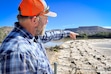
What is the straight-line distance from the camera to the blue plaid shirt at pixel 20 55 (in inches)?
87.1

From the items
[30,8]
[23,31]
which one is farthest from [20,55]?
[30,8]

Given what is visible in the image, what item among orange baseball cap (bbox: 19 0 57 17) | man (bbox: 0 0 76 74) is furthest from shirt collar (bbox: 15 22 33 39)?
orange baseball cap (bbox: 19 0 57 17)

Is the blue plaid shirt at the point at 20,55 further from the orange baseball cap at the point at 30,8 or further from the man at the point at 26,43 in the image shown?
the orange baseball cap at the point at 30,8

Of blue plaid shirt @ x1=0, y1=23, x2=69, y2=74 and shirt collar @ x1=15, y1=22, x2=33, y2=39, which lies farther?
shirt collar @ x1=15, y1=22, x2=33, y2=39

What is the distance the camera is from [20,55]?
222cm

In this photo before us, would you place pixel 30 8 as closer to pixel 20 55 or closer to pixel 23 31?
pixel 23 31

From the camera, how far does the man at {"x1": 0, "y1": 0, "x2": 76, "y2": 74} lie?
2217 mm

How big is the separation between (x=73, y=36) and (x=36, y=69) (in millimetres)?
2193

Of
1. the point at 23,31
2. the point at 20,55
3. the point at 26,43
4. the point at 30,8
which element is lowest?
the point at 20,55

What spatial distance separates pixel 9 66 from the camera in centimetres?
221

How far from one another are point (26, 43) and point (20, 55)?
0.19 m

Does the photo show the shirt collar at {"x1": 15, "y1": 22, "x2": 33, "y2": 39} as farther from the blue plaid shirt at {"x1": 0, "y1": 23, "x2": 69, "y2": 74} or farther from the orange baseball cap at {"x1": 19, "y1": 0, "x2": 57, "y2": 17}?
the orange baseball cap at {"x1": 19, "y1": 0, "x2": 57, "y2": 17}

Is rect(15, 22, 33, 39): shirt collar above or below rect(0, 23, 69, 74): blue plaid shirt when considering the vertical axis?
above

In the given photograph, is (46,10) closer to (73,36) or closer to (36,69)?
(36,69)
